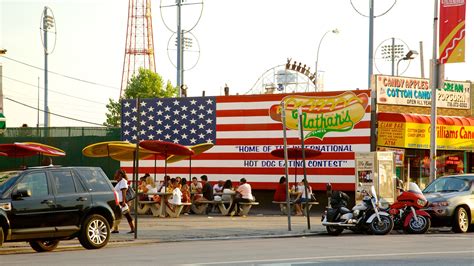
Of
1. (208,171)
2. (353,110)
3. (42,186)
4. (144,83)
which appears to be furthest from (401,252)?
(144,83)

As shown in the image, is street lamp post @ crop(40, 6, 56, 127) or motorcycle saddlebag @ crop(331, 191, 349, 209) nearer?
motorcycle saddlebag @ crop(331, 191, 349, 209)

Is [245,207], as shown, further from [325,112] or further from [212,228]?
[212,228]

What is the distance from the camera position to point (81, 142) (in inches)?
1826

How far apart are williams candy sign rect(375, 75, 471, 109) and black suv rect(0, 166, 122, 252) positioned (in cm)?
1908

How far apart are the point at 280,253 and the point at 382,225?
24.0ft

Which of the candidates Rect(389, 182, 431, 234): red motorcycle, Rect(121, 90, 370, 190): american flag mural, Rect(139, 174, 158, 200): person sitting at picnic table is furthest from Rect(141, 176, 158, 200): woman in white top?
Rect(389, 182, 431, 234): red motorcycle

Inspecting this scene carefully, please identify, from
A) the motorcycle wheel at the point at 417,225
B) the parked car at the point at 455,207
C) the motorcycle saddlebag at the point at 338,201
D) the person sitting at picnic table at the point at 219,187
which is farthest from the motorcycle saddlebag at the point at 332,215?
the person sitting at picnic table at the point at 219,187

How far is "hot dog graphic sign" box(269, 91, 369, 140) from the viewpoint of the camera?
117ft

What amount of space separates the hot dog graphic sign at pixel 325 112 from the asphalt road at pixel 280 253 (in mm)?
14278

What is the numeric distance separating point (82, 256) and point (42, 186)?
78.8 inches

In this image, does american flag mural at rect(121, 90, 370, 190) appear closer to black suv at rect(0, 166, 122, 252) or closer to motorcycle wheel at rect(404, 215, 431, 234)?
motorcycle wheel at rect(404, 215, 431, 234)

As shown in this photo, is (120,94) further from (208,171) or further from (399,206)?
(399,206)

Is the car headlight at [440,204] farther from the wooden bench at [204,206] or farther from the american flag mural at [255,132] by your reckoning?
the american flag mural at [255,132]

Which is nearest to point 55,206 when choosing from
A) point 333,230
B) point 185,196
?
point 333,230
